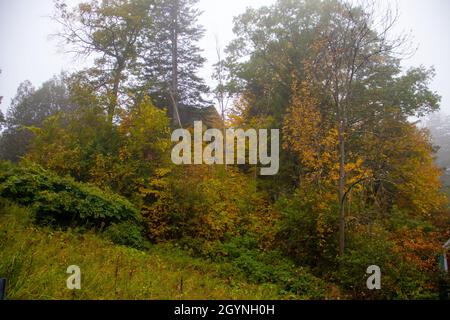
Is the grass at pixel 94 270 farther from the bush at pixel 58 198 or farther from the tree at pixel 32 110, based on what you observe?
the tree at pixel 32 110

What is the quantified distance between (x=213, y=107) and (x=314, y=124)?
11.6 metres

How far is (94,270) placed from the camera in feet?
22.4

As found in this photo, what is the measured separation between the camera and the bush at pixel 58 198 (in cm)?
991

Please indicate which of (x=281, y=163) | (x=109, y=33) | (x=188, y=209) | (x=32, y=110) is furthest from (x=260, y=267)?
(x=32, y=110)

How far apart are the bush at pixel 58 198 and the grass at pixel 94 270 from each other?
801 mm

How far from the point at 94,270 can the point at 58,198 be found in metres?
4.52

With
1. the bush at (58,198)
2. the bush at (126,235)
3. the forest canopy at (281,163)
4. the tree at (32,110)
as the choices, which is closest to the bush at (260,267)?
the forest canopy at (281,163)

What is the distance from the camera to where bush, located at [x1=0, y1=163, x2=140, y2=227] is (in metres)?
9.91

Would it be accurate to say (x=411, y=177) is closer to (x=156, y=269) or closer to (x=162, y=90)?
(x=156, y=269)

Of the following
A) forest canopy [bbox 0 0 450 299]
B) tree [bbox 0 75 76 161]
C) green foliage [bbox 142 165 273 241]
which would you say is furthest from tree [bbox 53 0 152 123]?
tree [bbox 0 75 76 161]

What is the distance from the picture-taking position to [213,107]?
1002 inches

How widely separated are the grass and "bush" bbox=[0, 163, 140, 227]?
0.80 m

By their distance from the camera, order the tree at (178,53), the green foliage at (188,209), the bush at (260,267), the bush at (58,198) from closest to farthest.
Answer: the bush at (260,267) < the bush at (58,198) < the green foliage at (188,209) < the tree at (178,53)
